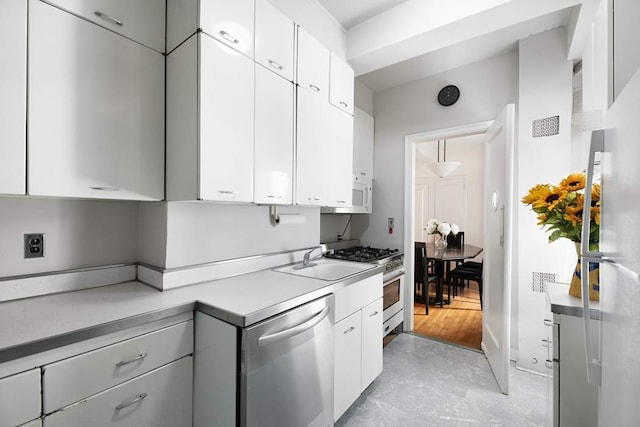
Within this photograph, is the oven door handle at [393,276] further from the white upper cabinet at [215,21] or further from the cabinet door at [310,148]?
the white upper cabinet at [215,21]

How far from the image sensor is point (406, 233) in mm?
3057

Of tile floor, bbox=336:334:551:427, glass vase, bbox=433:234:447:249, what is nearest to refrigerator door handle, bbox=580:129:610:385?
tile floor, bbox=336:334:551:427

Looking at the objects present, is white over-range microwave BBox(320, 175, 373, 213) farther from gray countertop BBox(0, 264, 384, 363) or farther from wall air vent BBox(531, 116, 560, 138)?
wall air vent BBox(531, 116, 560, 138)

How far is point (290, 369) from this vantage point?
1.31m

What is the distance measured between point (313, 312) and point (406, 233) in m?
1.91

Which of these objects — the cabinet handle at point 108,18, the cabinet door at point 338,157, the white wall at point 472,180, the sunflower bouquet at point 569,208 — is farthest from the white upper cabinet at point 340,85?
the white wall at point 472,180

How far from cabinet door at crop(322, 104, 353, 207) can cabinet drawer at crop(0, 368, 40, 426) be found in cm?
167

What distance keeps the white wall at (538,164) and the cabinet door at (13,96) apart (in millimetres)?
3096

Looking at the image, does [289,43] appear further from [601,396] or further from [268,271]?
[601,396]

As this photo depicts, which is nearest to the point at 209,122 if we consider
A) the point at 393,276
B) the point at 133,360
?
the point at 133,360

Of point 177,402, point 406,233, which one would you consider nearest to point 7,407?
point 177,402

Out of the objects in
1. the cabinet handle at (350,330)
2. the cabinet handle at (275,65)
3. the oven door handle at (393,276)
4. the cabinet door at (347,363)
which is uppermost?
the cabinet handle at (275,65)

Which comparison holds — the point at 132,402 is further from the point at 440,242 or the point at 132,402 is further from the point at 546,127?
the point at 440,242

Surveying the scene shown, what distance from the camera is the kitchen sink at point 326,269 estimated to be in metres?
1.94
